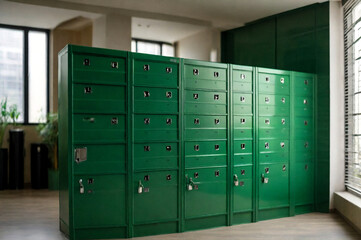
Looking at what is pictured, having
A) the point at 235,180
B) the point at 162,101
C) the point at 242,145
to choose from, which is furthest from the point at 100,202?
the point at 242,145

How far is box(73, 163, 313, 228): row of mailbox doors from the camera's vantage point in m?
4.00

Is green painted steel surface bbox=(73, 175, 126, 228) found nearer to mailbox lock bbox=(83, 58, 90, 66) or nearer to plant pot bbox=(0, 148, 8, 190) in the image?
mailbox lock bbox=(83, 58, 90, 66)

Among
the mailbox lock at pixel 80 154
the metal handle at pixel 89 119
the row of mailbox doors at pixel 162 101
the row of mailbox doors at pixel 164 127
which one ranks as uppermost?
the row of mailbox doors at pixel 162 101

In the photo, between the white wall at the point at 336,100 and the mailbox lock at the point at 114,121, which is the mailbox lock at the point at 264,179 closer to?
the white wall at the point at 336,100

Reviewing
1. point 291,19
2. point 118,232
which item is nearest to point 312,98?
point 291,19

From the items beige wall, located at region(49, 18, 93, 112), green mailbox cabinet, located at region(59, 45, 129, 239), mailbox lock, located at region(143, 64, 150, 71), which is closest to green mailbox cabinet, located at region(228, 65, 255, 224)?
mailbox lock, located at region(143, 64, 150, 71)

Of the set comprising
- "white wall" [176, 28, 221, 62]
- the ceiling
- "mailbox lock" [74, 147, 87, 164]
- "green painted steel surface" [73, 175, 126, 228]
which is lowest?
"green painted steel surface" [73, 175, 126, 228]

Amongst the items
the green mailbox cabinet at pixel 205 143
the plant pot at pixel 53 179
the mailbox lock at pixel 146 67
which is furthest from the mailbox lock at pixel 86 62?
the plant pot at pixel 53 179

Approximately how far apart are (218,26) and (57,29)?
126 inches

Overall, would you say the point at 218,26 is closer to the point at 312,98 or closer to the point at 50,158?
the point at 312,98

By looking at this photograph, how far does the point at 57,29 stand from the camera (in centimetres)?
789

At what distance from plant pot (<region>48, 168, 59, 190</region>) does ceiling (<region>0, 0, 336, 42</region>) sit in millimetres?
2696

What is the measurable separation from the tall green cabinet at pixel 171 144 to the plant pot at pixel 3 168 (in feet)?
10.5

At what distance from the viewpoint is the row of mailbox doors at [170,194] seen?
13.1 feet
